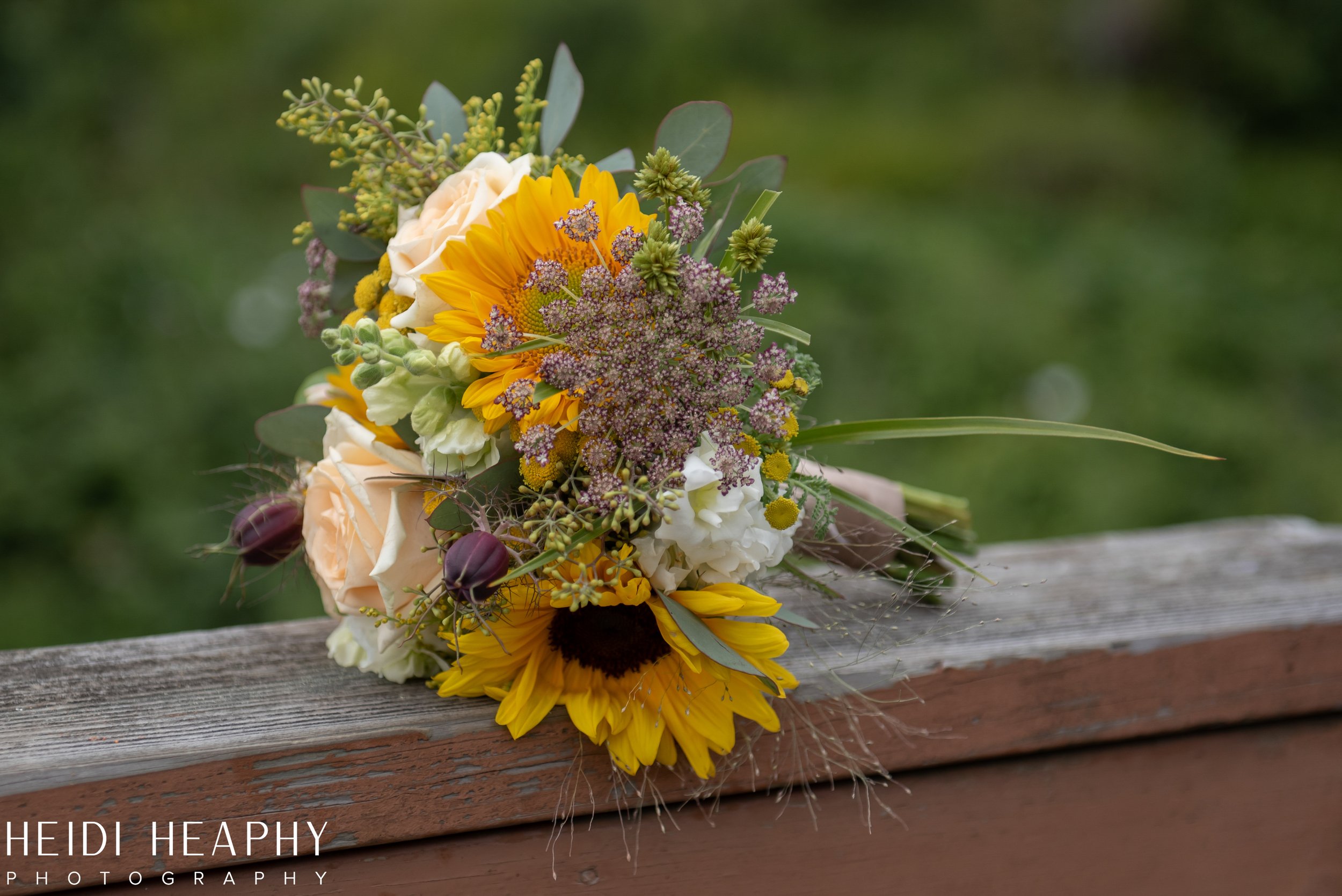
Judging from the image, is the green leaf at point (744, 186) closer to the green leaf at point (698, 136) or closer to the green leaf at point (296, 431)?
the green leaf at point (698, 136)

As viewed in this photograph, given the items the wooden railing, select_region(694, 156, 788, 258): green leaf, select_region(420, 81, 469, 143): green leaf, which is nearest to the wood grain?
the wooden railing

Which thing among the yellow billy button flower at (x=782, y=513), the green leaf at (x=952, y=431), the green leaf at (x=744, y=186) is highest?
the green leaf at (x=744, y=186)

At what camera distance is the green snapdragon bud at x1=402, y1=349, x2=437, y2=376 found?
2.13ft

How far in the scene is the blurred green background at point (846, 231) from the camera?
92.7 inches

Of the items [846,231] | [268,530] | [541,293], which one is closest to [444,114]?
[541,293]

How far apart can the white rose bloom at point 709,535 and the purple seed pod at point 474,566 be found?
0.10 m

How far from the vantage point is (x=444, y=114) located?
2.86 feet

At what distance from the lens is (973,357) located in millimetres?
2887

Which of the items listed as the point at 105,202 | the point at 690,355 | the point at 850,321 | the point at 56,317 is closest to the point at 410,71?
the point at 105,202

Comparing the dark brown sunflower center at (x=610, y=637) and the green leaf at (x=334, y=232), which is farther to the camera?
the green leaf at (x=334, y=232)

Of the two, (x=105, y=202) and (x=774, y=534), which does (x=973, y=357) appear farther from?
(x=105, y=202)

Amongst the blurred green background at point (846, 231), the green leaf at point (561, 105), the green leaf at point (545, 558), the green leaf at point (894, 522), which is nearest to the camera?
the green leaf at point (545, 558)

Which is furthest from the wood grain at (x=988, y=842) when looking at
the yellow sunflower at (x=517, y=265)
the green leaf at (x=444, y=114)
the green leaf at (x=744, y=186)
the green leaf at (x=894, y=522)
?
the green leaf at (x=444, y=114)

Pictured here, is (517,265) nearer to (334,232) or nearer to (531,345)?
(531,345)
